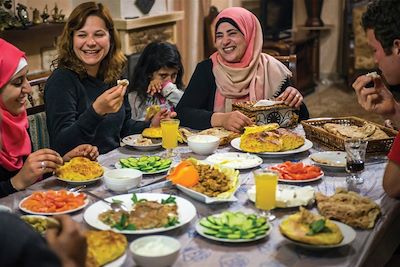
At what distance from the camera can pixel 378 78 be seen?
206cm

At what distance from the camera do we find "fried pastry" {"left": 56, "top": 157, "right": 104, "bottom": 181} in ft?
6.00

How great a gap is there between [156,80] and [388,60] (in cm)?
169

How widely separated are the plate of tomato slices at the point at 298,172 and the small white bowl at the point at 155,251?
63 centimetres

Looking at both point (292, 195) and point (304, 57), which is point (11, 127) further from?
point (304, 57)

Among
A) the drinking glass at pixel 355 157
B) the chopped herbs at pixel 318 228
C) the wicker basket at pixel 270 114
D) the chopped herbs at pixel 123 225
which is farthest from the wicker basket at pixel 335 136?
the chopped herbs at pixel 123 225

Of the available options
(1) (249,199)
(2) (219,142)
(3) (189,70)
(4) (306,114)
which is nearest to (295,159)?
(2) (219,142)

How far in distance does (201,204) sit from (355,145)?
0.55m

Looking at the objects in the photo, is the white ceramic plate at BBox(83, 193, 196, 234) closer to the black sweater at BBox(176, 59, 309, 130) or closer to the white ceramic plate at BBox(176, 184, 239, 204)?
the white ceramic plate at BBox(176, 184, 239, 204)

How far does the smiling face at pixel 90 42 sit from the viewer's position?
2479 mm

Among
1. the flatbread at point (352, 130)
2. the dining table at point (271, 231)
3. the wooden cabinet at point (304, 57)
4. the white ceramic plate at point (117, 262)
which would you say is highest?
the flatbread at point (352, 130)

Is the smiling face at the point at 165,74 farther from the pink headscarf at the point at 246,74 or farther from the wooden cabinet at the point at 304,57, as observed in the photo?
the wooden cabinet at the point at 304,57

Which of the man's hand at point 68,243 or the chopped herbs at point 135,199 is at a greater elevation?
the man's hand at point 68,243

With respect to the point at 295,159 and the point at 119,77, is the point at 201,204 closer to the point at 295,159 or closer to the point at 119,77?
the point at 295,159

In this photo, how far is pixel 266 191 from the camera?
1.52 m
